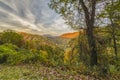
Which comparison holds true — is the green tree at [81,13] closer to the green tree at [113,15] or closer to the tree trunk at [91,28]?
the tree trunk at [91,28]

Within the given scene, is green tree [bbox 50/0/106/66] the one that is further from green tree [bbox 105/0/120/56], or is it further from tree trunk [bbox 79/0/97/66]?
green tree [bbox 105/0/120/56]

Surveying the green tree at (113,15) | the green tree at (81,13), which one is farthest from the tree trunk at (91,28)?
the green tree at (113,15)

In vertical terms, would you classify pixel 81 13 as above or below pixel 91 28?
above

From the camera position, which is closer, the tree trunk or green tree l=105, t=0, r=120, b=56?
green tree l=105, t=0, r=120, b=56

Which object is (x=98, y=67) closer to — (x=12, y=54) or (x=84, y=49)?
(x=84, y=49)

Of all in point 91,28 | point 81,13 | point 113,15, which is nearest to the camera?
point 91,28

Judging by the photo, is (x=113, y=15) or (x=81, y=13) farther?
(x=113, y=15)

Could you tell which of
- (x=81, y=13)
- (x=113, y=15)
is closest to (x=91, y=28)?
(x=81, y=13)

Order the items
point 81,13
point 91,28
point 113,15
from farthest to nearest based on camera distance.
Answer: point 113,15 < point 81,13 < point 91,28

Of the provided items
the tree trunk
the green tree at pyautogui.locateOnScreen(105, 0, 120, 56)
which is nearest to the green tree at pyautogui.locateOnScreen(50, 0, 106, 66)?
the tree trunk

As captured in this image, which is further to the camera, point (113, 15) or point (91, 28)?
point (113, 15)

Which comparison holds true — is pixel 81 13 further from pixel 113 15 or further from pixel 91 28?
pixel 113 15

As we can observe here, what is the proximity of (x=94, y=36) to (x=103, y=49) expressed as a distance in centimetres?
134

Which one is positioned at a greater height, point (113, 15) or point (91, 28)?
point (113, 15)
